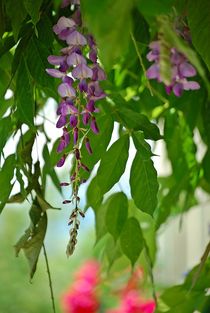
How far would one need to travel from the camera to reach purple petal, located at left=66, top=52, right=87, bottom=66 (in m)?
0.43

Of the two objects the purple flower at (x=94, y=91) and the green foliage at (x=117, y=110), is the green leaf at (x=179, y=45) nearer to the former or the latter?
the green foliage at (x=117, y=110)

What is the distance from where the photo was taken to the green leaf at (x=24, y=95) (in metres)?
0.48

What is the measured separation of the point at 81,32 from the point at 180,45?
0.59 feet

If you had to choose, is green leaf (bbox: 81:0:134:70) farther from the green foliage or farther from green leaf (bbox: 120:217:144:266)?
green leaf (bbox: 120:217:144:266)

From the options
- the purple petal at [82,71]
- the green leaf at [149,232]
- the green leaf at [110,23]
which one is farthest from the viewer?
the green leaf at [149,232]

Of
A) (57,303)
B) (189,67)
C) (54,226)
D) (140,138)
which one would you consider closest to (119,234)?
(140,138)

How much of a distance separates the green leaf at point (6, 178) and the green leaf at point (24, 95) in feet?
0.20

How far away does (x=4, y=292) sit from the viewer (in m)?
2.81

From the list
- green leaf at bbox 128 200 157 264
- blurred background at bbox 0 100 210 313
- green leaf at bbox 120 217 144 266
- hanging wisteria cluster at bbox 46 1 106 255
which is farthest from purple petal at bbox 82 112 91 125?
blurred background at bbox 0 100 210 313

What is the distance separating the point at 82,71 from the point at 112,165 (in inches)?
4.3

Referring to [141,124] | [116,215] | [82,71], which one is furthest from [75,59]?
[116,215]

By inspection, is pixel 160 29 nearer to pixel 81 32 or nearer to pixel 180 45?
pixel 180 45

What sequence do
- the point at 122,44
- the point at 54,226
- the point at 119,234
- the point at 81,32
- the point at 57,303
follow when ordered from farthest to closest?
the point at 54,226 < the point at 57,303 < the point at 119,234 < the point at 81,32 < the point at 122,44

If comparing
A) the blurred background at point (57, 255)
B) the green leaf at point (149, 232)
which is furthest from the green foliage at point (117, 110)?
the blurred background at point (57, 255)
